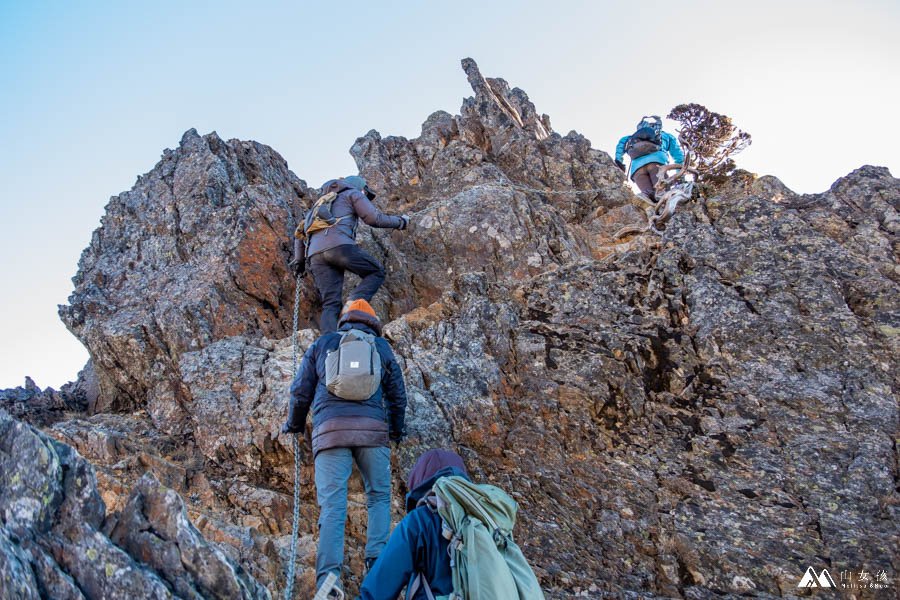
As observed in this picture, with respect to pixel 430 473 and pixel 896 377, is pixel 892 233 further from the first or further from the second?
pixel 430 473

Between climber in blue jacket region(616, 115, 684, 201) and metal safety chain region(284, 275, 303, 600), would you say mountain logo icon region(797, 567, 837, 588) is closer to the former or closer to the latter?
metal safety chain region(284, 275, 303, 600)

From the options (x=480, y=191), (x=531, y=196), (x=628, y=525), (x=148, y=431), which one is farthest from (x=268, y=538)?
(x=531, y=196)

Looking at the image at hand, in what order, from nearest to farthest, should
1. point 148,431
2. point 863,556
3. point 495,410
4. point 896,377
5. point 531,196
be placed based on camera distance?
point 863,556 < point 896,377 < point 495,410 < point 148,431 < point 531,196

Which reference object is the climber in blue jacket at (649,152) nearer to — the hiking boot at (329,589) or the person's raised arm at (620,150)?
the person's raised arm at (620,150)

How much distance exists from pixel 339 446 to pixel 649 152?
35.3 ft

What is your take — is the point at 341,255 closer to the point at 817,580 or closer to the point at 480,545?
the point at 480,545

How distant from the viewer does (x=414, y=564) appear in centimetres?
541

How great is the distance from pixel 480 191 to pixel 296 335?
6.80m

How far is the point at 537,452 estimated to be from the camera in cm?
995

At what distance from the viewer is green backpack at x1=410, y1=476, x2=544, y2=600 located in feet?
16.8

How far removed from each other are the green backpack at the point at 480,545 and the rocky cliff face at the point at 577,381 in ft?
6.21

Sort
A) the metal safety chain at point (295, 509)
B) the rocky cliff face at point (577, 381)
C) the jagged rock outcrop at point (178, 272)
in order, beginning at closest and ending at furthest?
the metal safety chain at point (295, 509), the rocky cliff face at point (577, 381), the jagged rock outcrop at point (178, 272)

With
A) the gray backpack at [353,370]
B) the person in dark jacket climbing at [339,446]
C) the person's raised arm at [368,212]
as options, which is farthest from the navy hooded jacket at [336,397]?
the person's raised arm at [368,212]

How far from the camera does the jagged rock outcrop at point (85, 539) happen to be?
492 cm
